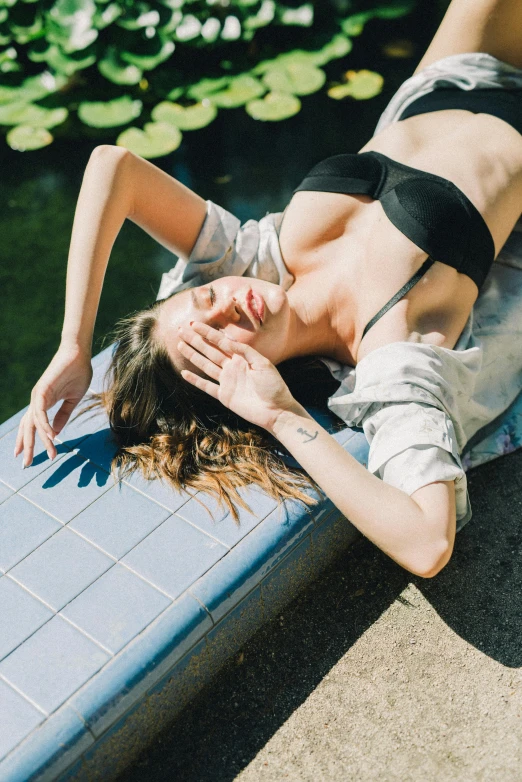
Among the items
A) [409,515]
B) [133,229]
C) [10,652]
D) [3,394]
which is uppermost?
[409,515]

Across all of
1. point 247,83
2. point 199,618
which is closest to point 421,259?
point 199,618

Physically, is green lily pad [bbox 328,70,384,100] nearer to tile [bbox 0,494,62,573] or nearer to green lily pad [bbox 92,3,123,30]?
green lily pad [bbox 92,3,123,30]

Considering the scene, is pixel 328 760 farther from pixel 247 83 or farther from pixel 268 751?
pixel 247 83

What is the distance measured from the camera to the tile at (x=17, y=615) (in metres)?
1.80

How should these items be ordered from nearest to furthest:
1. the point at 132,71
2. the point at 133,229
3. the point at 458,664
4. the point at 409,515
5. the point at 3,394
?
1. the point at 409,515
2. the point at 458,664
3. the point at 3,394
4. the point at 133,229
5. the point at 132,71

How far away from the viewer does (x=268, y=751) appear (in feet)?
6.04

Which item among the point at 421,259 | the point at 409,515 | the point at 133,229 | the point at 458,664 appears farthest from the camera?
the point at 133,229

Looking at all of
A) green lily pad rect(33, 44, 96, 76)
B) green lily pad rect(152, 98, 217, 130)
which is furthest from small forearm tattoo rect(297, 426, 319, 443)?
green lily pad rect(33, 44, 96, 76)

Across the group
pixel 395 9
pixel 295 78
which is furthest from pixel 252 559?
pixel 395 9

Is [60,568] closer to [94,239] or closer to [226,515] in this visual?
[226,515]

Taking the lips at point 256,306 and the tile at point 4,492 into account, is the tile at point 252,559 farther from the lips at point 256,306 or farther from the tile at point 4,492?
the tile at point 4,492

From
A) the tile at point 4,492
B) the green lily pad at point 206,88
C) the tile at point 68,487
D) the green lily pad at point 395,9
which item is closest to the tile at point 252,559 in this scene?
the tile at point 68,487

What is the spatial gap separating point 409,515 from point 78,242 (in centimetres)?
130

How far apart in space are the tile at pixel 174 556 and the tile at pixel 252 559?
0.11 ft
